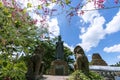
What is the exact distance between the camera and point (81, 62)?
13.0m

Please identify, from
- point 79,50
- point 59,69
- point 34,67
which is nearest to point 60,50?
point 59,69

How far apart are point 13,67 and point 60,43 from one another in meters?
13.0

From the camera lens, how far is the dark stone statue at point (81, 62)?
12867 millimetres

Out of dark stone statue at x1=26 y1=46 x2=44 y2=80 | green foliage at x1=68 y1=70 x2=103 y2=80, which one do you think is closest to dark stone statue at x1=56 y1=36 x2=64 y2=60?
dark stone statue at x1=26 y1=46 x2=44 y2=80

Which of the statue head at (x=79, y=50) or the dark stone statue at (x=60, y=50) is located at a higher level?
the dark stone statue at (x=60, y=50)

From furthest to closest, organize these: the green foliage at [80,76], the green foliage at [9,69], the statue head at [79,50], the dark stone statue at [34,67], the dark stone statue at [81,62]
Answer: the statue head at [79,50] → the dark stone statue at [81,62] → the dark stone statue at [34,67] → the green foliage at [80,76] → the green foliage at [9,69]

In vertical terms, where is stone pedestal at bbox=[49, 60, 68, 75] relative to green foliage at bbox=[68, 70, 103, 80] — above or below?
above

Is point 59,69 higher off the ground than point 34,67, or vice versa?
point 59,69

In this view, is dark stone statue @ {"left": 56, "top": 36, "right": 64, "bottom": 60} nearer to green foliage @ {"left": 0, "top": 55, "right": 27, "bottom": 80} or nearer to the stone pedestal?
the stone pedestal

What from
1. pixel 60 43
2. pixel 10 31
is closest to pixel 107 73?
pixel 60 43

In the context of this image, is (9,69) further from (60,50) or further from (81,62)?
(60,50)

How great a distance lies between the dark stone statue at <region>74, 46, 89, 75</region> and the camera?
1287 cm

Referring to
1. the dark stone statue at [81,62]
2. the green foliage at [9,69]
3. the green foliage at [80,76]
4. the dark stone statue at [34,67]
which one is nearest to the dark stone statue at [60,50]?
the dark stone statue at [81,62]

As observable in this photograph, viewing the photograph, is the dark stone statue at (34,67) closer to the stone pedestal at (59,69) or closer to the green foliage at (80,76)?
the green foliage at (80,76)
